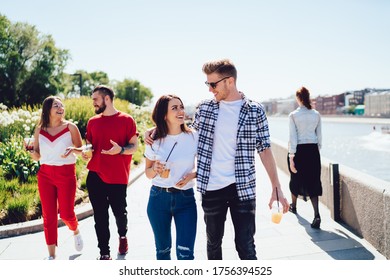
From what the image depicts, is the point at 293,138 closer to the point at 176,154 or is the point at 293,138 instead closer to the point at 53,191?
the point at 176,154

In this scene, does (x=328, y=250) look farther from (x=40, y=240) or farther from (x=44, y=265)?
(x=40, y=240)

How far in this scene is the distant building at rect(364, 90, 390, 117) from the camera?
12625cm

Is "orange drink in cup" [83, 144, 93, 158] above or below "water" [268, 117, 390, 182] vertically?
above

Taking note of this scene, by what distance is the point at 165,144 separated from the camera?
266 cm

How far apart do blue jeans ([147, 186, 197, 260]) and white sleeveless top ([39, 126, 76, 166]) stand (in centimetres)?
140

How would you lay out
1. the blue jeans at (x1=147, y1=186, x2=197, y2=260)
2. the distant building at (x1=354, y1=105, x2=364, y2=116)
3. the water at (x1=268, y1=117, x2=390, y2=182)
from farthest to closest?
the distant building at (x1=354, y1=105, x2=364, y2=116)
the water at (x1=268, y1=117, x2=390, y2=182)
the blue jeans at (x1=147, y1=186, x2=197, y2=260)

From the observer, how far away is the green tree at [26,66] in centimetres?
3447

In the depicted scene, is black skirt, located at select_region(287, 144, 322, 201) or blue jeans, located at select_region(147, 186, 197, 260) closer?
blue jeans, located at select_region(147, 186, 197, 260)

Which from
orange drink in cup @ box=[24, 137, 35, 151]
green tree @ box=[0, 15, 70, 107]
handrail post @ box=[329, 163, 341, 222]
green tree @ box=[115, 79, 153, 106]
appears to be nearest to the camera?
orange drink in cup @ box=[24, 137, 35, 151]

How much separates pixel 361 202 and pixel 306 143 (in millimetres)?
1021

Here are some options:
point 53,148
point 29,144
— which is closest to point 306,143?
point 53,148

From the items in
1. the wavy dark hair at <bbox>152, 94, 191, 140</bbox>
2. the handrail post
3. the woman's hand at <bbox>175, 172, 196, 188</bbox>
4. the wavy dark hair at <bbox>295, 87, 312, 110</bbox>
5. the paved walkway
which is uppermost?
the wavy dark hair at <bbox>295, 87, 312, 110</bbox>

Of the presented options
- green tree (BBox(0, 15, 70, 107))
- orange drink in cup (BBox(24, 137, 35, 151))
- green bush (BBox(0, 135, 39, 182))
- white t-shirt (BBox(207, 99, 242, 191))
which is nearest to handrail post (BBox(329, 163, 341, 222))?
white t-shirt (BBox(207, 99, 242, 191))

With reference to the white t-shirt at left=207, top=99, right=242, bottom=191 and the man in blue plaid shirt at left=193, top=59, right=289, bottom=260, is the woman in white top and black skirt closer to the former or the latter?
the man in blue plaid shirt at left=193, top=59, right=289, bottom=260
